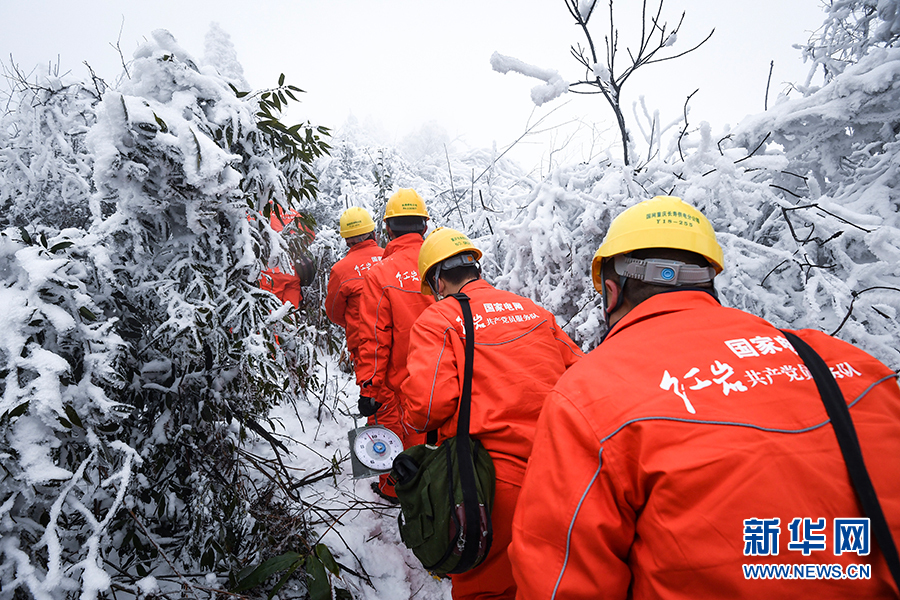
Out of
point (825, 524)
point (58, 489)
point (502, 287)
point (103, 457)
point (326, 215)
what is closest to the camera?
point (825, 524)

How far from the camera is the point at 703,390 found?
102 centimetres

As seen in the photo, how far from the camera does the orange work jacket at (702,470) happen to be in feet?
2.87

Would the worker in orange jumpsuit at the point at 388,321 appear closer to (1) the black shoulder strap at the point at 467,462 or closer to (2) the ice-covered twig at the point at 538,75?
(1) the black shoulder strap at the point at 467,462

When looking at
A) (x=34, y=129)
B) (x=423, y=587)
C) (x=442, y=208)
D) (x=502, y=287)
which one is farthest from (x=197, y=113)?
(x=442, y=208)

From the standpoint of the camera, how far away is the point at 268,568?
2.15 meters

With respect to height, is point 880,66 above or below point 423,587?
above

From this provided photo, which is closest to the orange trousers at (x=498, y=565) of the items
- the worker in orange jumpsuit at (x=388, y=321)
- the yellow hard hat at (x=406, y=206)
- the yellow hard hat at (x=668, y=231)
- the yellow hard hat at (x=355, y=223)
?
the yellow hard hat at (x=668, y=231)

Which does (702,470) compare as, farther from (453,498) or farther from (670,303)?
(453,498)

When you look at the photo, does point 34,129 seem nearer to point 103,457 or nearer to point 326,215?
point 103,457

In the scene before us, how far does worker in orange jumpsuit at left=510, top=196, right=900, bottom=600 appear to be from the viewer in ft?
2.87

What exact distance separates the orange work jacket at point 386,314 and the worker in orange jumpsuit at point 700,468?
8.07ft

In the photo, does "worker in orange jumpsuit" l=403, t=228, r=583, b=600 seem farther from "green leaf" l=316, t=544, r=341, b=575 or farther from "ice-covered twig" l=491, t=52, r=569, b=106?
"ice-covered twig" l=491, t=52, r=569, b=106

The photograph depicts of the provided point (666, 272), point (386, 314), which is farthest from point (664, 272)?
point (386, 314)

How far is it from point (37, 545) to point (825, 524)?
2272mm
